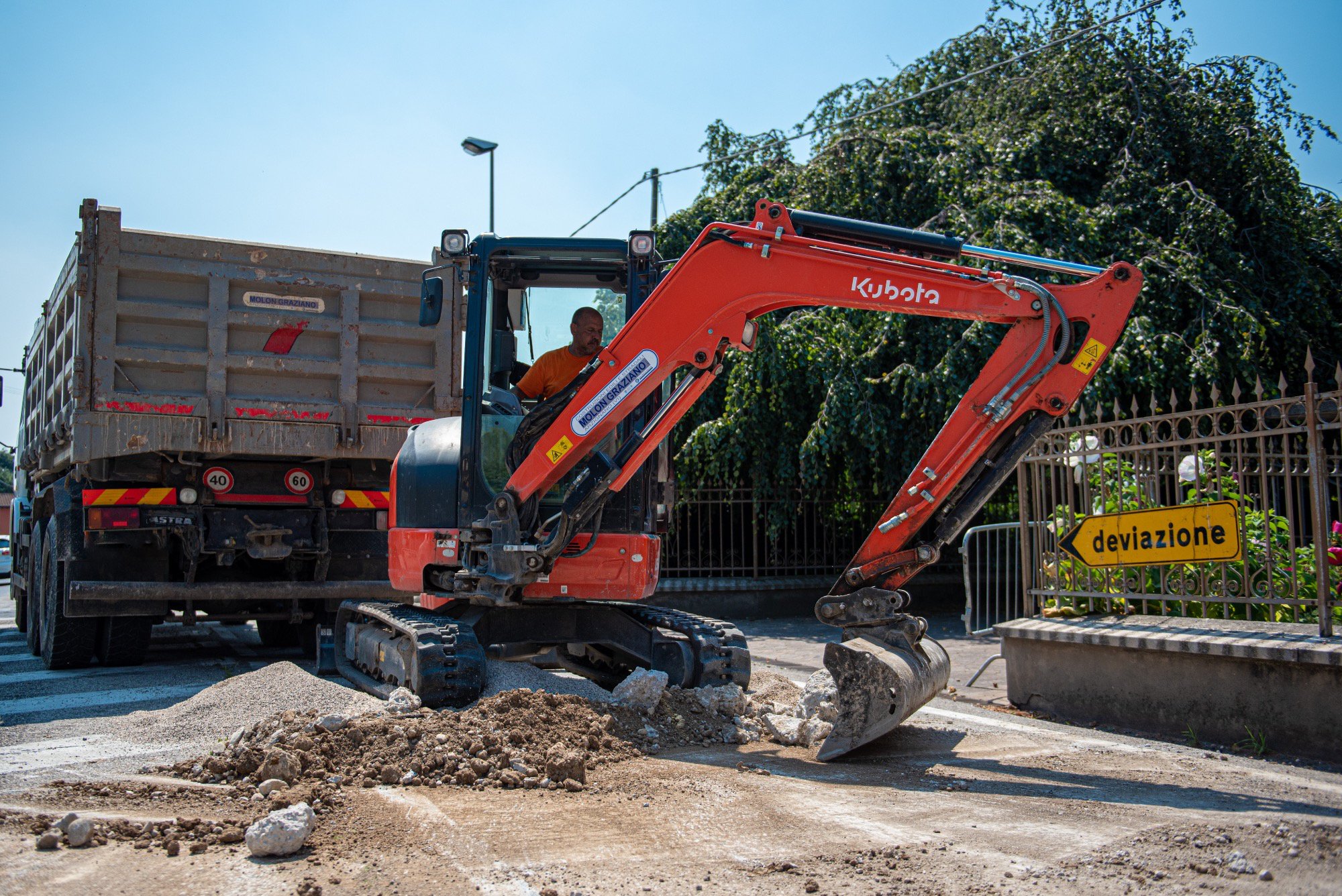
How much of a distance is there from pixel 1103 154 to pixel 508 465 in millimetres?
11706

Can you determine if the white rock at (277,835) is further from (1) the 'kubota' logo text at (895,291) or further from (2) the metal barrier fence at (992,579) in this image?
(2) the metal barrier fence at (992,579)

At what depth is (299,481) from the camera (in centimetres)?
923

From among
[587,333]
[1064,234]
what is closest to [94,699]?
[587,333]

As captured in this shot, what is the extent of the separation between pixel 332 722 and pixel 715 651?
7.92 feet

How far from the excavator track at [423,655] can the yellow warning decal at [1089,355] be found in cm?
372

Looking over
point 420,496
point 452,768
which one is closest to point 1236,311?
point 420,496

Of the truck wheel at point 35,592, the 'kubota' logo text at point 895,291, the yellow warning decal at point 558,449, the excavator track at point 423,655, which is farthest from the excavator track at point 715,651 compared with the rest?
the truck wheel at point 35,592

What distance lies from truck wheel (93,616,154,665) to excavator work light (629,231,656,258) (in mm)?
5803

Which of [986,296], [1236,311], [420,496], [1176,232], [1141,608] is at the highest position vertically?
[1176,232]

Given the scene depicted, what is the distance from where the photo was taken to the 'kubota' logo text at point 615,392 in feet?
19.3

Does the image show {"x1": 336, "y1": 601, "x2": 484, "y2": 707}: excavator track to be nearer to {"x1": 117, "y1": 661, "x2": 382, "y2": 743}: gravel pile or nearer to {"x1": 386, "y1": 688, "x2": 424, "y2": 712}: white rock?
{"x1": 386, "y1": 688, "x2": 424, "y2": 712}: white rock

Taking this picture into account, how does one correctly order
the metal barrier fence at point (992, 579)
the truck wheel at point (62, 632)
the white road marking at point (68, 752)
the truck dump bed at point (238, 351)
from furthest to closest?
the metal barrier fence at point (992, 579)
the truck wheel at point (62, 632)
the truck dump bed at point (238, 351)
the white road marking at point (68, 752)

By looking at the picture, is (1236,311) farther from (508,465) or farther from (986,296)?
(508,465)

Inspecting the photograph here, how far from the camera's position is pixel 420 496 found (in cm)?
679
